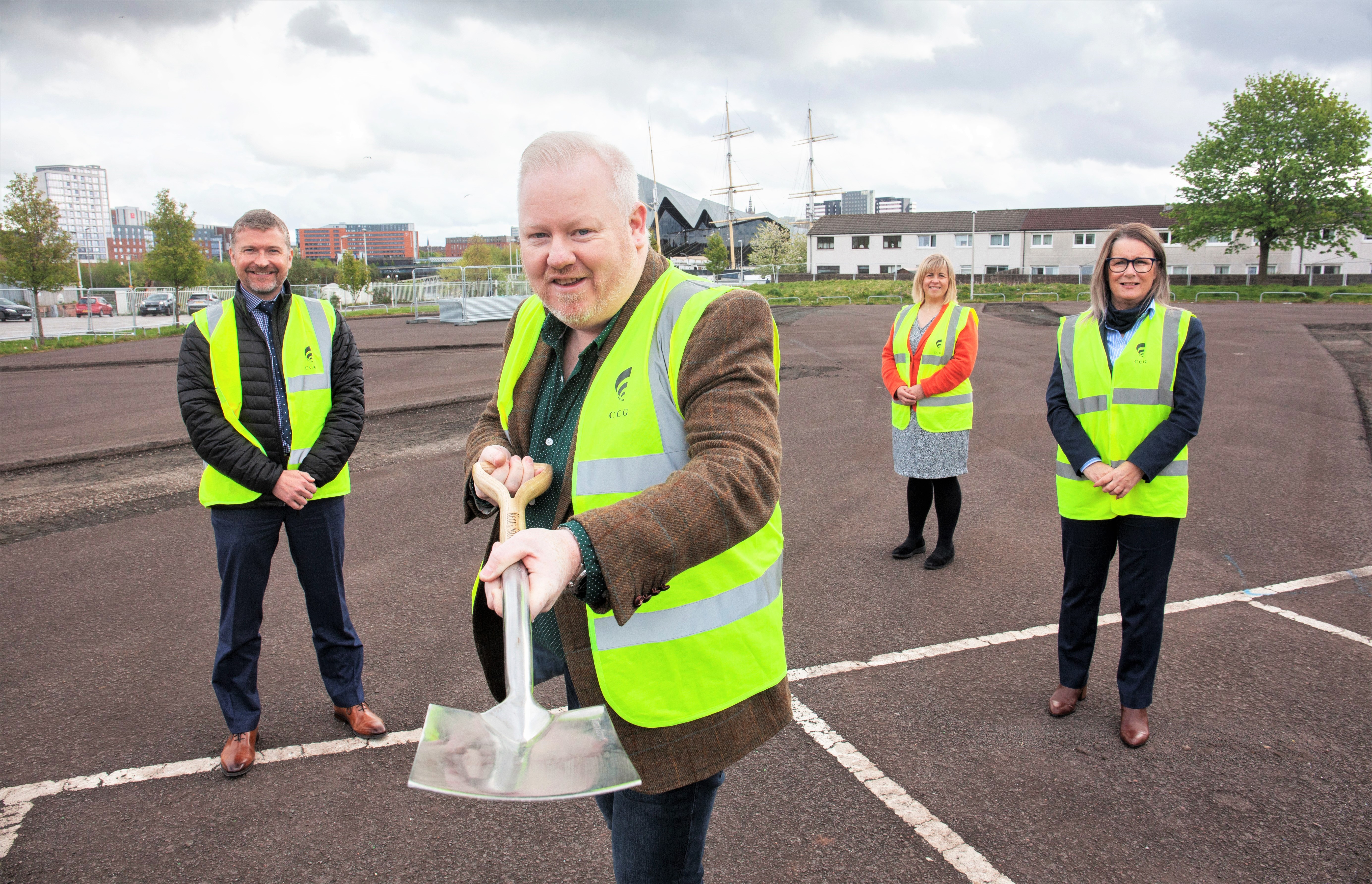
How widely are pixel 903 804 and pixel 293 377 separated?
3.26m

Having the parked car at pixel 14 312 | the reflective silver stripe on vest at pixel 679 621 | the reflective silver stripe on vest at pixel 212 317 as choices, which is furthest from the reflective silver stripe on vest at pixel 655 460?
the parked car at pixel 14 312

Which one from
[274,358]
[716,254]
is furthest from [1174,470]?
[716,254]

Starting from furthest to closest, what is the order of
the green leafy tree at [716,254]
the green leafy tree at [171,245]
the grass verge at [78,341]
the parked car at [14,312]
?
the green leafy tree at [716,254]
the parked car at [14,312]
the green leafy tree at [171,245]
the grass verge at [78,341]

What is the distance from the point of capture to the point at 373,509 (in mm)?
7379

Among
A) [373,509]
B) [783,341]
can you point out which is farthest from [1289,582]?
[783,341]

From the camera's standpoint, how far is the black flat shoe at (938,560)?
5.84 metres

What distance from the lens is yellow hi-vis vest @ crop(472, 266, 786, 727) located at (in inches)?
64.5

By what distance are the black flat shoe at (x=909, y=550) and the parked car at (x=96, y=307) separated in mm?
53314

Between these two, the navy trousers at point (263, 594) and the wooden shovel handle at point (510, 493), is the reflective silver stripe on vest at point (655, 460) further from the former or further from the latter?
the navy trousers at point (263, 594)

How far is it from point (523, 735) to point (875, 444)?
350 inches

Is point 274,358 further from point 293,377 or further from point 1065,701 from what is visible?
point 1065,701

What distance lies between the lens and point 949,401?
591cm

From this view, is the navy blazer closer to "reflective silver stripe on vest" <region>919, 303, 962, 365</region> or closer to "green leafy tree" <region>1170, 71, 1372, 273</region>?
"reflective silver stripe on vest" <region>919, 303, 962, 365</region>

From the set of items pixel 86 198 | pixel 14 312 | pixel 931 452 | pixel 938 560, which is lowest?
pixel 938 560
